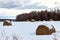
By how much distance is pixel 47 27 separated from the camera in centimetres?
1226

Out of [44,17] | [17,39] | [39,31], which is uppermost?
[17,39]

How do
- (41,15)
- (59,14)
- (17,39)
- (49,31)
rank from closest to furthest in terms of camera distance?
(17,39) < (49,31) < (59,14) < (41,15)

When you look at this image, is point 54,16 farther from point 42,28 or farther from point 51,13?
point 42,28

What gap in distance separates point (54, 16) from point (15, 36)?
4835 centimetres

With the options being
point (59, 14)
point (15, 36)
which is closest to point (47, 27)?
point (15, 36)

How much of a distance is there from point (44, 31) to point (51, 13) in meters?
42.5

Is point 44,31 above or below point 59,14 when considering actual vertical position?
above

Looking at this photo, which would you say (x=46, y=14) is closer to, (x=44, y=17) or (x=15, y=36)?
(x=44, y=17)

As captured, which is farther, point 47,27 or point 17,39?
point 47,27

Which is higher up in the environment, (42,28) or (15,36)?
(15,36)

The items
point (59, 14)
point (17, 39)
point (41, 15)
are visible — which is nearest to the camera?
point (17, 39)

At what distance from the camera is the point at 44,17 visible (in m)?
55.7

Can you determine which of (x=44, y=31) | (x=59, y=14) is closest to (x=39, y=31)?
(x=44, y=31)

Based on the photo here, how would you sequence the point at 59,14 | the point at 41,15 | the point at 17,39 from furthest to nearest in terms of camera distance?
1. the point at 41,15
2. the point at 59,14
3. the point at 17,39
